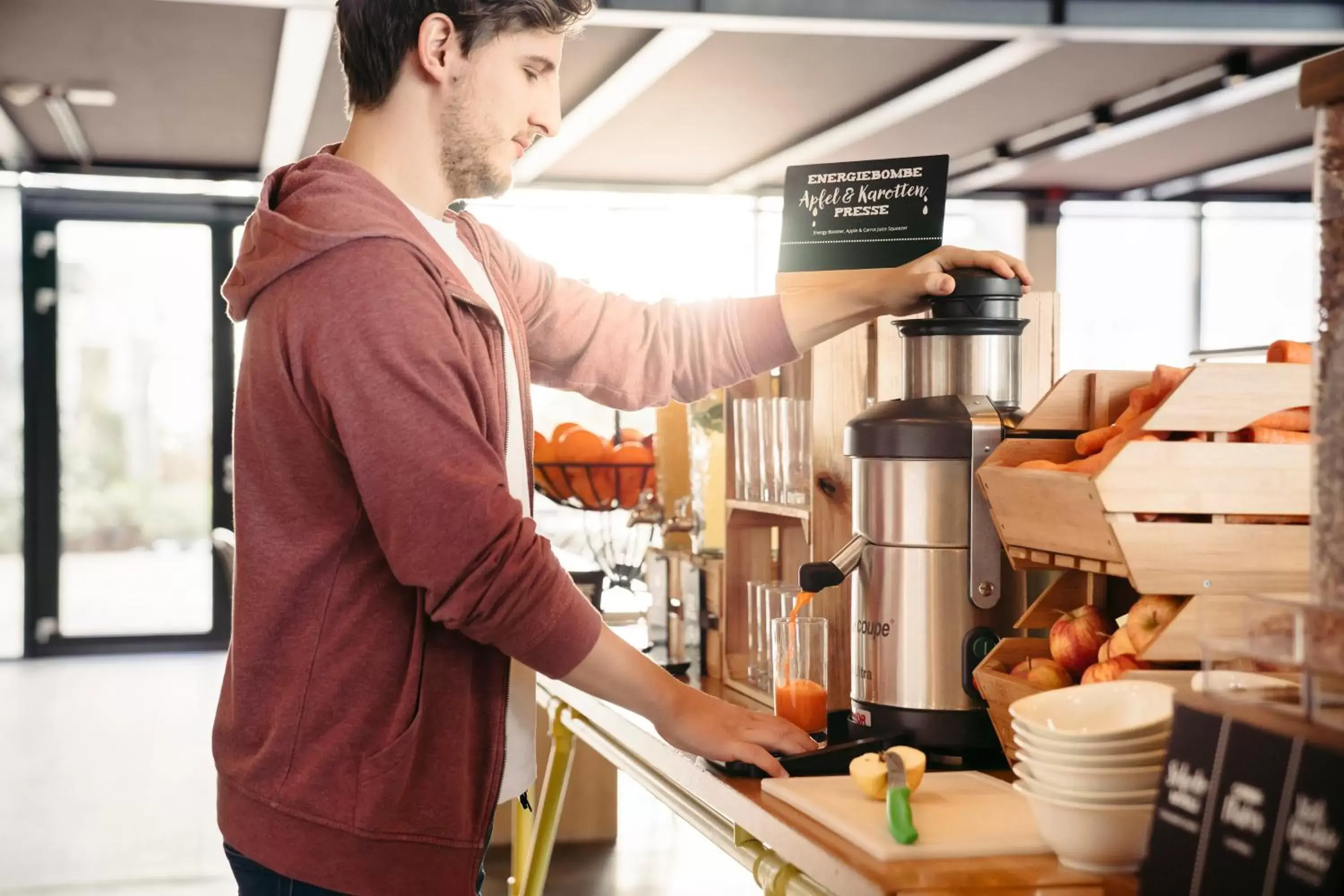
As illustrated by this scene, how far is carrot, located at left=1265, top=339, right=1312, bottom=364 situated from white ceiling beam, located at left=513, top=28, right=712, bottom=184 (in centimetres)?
351

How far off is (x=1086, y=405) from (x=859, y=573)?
13.1 inches

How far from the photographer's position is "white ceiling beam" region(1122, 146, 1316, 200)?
7871 millimetres

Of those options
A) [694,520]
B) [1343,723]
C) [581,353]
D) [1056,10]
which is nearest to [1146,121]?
[1056,10]

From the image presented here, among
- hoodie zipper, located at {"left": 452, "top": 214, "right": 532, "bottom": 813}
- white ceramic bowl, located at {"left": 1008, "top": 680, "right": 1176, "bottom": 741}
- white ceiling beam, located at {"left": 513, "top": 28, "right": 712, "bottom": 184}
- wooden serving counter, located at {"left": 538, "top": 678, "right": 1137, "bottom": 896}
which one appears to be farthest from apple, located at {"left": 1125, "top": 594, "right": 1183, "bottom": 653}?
white ceiling beam, located at {"left": 513, "top": 28, "right": 712, "bottom": 184}

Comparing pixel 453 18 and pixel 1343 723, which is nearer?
pixel 1343 723

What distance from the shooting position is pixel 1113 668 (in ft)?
4.33

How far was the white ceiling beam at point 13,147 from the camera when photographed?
692cm

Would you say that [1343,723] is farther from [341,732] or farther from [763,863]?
[341,732]

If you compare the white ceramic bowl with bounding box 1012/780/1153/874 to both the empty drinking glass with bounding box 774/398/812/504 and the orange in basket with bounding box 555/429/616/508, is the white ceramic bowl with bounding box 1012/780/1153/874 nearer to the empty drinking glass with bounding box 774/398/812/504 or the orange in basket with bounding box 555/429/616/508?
the empty drinking glass with bounding box 774/398/812/504

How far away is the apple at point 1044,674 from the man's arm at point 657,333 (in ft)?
1.83

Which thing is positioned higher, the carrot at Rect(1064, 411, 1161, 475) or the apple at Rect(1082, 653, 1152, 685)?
the carrot at Rect(1064, 411, 1161, 475)

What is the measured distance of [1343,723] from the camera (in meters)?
0.85

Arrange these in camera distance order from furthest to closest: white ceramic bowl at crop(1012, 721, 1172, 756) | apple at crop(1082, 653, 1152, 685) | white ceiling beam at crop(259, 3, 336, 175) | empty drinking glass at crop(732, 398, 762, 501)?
white ceiling beam at crop(259, 3, 336, 175), empty drinking glass at crop(732, 398, 762, 501), apple at crop(1082, 653, 1152, 685), white ceramic bowl at crop(1012, 721, 1172, 756)

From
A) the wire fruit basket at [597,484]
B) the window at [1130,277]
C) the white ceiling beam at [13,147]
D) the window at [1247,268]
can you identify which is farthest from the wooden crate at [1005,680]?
the window at [1247,268]
